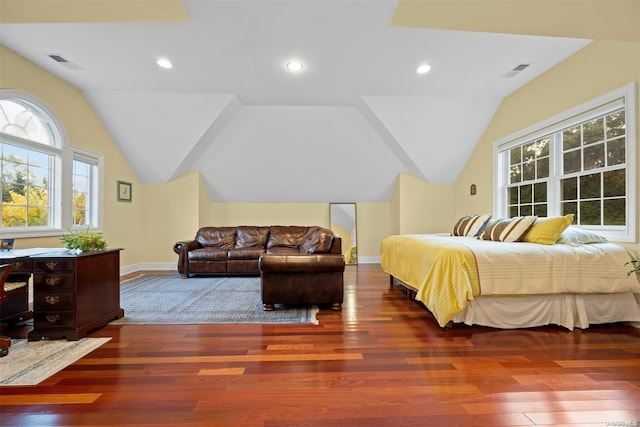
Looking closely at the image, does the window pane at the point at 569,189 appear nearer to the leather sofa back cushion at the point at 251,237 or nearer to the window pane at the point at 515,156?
the window pane at the point at 515,156

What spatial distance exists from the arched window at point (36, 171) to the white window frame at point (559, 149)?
6.34m

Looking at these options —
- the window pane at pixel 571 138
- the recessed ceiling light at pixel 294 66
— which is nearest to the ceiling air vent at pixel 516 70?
the window pane at pixel 571 138

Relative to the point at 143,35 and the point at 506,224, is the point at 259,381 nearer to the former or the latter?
the point at 506,224

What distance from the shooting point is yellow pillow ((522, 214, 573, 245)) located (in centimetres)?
289

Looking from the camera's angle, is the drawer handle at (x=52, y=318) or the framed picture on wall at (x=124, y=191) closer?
the drawer handle at (x=52, y=318)

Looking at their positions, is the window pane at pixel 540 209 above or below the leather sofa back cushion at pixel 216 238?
above

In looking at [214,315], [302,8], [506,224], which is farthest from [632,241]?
[214,315]

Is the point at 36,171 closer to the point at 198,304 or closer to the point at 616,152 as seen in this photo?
the point at 198,304

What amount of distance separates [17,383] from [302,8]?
3.42m

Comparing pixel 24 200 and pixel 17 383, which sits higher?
pixel 24 200

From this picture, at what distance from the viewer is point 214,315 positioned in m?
3.01

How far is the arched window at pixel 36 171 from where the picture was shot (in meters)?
3.32

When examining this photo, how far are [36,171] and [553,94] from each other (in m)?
6.57

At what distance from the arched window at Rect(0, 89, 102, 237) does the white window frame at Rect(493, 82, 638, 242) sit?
6.34 metres
